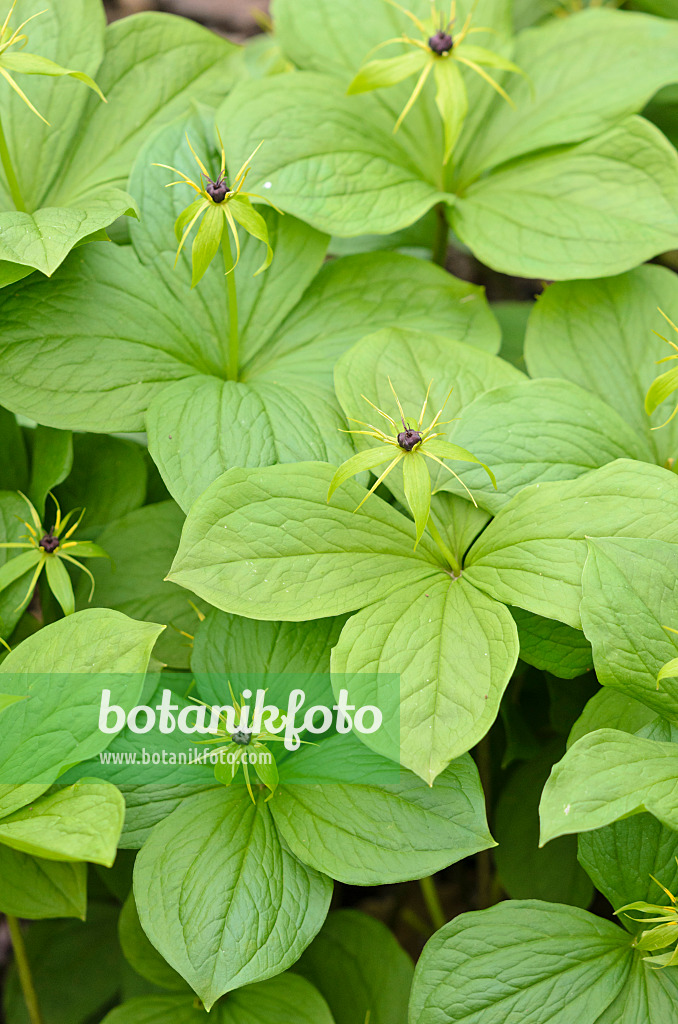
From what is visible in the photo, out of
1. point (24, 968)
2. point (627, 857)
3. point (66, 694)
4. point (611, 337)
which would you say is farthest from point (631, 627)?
point (24, 968)

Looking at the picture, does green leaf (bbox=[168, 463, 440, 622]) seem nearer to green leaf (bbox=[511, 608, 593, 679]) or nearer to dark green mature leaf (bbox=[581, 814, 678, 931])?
green leaf (bbox=[511, 608, 593, 679])

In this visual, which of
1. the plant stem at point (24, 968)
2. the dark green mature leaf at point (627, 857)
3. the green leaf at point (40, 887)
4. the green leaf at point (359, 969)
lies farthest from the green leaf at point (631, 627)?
the plant stem at point (24, 968)

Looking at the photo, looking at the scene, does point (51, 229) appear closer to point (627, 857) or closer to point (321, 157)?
point (321, 157)

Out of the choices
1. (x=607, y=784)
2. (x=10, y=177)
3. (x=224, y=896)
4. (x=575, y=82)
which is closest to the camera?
(x=607, y=784)

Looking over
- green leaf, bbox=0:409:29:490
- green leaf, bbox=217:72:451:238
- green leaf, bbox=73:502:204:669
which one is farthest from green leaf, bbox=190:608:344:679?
green leaf, bbox=217:72:451:238

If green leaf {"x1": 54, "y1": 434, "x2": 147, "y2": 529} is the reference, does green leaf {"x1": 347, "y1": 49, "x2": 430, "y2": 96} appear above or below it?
above

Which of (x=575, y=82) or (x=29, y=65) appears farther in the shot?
(x=575, y=82)

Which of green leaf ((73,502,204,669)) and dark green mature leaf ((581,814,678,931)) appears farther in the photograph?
green leaf ((73,502,204,669))

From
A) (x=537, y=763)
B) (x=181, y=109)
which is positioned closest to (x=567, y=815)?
(x=537, y=763)
